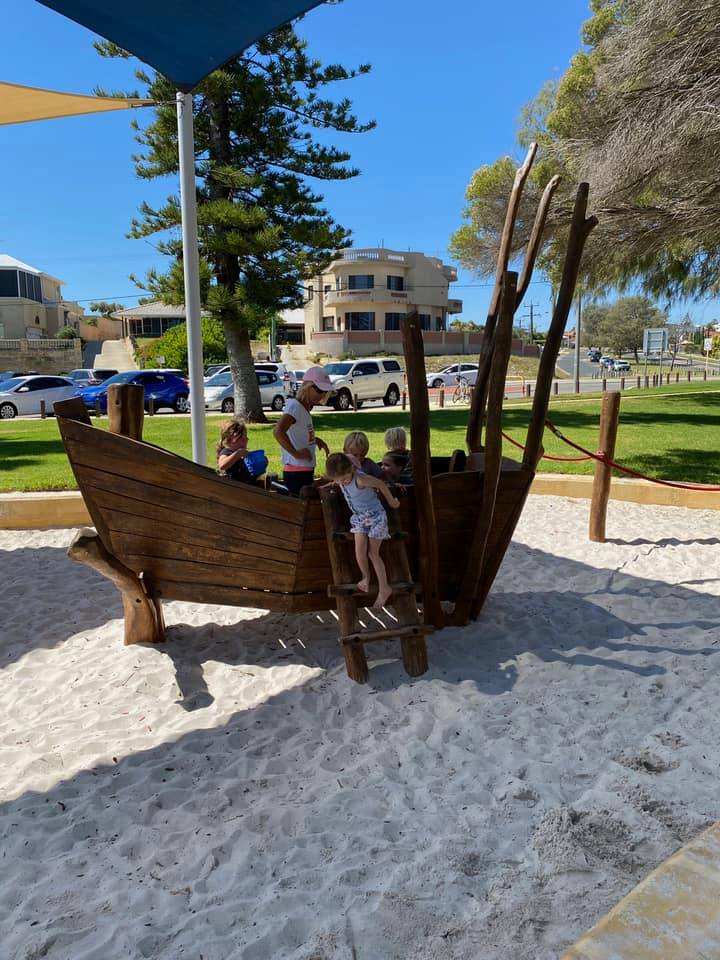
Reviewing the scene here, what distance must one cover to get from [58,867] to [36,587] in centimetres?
346

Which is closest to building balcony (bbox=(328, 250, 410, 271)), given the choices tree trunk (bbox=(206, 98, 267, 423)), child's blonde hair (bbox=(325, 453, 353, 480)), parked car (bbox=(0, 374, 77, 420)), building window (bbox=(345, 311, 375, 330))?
building window (bbox=(345, 311, 375, 330))

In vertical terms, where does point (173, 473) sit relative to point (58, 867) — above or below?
above

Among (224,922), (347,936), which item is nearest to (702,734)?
(347,936)

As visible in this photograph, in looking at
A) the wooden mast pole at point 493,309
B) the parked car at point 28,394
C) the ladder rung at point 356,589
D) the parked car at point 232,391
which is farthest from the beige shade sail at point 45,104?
the parked car at point 28,394

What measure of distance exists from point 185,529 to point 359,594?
0.99 metres

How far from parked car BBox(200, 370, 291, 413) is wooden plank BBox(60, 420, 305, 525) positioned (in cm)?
1699

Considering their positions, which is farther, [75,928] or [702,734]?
[702,734]

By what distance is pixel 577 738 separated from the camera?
3096mm

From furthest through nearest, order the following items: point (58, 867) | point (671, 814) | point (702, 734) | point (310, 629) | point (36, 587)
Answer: point (36, 587)
point (310, 629)
point (702, 734)
point (671, 814)
point (58, 867)

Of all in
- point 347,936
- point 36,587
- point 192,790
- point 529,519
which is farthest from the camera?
point 529,519

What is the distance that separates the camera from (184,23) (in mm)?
5547

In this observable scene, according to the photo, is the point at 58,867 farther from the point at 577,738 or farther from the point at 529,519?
the point at 529,519

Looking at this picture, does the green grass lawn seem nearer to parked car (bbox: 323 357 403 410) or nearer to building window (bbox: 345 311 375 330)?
parked car (bbox: 323 357 403 410)

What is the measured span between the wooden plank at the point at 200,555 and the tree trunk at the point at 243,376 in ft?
40.2
